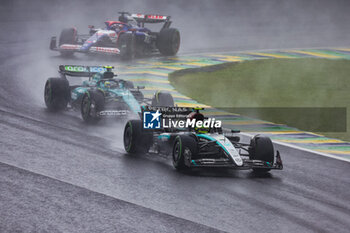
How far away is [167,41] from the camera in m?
26.5

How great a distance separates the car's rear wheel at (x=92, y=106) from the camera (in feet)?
49.2

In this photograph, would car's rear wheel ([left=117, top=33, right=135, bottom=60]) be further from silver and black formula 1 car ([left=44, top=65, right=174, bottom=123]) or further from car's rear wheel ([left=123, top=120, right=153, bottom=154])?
car's rear wheel ([left=123, top=120, right=153, bottom=154])

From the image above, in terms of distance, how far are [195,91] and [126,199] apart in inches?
461

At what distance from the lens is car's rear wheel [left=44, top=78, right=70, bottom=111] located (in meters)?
16.4

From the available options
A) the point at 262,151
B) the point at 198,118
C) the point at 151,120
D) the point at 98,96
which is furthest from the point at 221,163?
the point at 98,96

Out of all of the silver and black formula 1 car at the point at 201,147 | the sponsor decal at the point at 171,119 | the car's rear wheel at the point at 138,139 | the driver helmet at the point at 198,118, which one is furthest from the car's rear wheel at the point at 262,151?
the car's rear wheel at the point at 138,139

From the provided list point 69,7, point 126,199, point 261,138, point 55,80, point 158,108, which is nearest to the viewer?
point 126,199

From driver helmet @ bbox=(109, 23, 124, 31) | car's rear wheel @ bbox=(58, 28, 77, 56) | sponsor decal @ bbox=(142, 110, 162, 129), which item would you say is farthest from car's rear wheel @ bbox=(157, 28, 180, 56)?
sponsor decal @ bbox=(142, 110, 162, 129)

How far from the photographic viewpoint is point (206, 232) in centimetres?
787

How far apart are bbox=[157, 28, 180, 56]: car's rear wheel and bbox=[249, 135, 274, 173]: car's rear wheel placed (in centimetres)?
1557

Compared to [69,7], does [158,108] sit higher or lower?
lower

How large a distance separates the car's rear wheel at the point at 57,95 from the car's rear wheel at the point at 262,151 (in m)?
6.81

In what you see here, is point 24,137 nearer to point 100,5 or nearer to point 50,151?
point 50,151

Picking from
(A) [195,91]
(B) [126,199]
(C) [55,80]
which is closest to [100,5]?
(A) [195,91]
